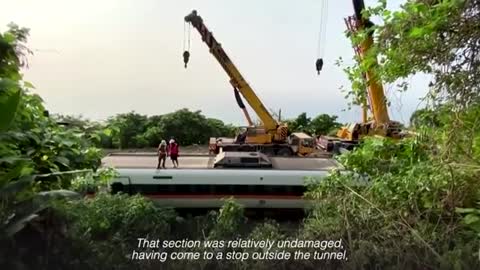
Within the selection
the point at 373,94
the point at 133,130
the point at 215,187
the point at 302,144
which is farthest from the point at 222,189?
the point at 133,130

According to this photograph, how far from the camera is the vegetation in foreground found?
1.87m

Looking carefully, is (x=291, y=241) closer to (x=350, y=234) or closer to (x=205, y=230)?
(x=350, y=234)

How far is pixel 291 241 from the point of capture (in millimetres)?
2408

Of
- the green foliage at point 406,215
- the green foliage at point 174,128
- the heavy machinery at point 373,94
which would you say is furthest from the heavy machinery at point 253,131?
the green foliage at point 406,215

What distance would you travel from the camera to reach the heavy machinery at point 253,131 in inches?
484

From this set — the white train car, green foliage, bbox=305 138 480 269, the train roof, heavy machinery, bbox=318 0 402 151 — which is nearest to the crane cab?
the train roof

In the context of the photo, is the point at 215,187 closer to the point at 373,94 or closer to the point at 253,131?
the point at 373,94

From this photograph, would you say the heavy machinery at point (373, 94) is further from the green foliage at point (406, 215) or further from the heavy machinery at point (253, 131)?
A: the heavy machinery at point (253, 131)

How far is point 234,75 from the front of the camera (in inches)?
511

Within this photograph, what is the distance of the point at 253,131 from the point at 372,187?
1081 cm

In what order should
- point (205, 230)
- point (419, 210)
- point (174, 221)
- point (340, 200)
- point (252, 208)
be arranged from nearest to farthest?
point (419, 210)
point (340, 200)
point (205, 230)
point (174, 221)
point (252, 208)

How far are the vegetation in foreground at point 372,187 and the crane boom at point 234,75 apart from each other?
9.81m

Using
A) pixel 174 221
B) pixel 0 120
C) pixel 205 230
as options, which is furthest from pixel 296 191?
pixel 0 120

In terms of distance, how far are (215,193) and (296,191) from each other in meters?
1.02
